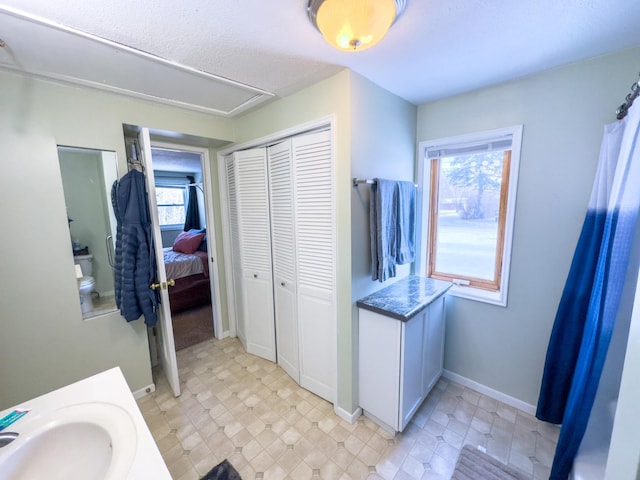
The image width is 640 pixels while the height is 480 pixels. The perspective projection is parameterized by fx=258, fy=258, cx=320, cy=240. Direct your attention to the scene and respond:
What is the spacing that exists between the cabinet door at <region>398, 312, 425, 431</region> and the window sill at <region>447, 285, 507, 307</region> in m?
0.57

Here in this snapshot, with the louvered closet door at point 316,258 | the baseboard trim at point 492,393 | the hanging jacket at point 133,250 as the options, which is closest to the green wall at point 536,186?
the baseboard trim at point 492,393

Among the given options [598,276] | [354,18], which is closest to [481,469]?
[598,276]

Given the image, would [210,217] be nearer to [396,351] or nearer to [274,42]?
[274,42]

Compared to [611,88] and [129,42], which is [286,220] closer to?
[129,42]

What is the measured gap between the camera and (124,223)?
180 centimetres

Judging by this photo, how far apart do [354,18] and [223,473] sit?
229 cm

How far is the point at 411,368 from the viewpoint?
1.66 m

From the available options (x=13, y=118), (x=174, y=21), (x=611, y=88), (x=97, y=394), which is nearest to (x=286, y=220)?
(x=174, y=21)

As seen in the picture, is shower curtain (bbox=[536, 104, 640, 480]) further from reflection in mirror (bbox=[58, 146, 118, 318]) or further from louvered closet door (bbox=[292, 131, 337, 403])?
reflection in mirror (bbox=[58, 146, 118, 318])

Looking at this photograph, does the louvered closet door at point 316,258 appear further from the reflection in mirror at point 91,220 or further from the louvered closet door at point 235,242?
the reflection in mirror at point 91,220

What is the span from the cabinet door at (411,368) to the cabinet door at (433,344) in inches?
3.4

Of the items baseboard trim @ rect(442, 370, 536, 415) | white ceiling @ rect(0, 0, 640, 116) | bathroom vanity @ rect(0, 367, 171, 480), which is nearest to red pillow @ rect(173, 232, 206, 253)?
white ceiling @ rect(0, 0, 640, 116)

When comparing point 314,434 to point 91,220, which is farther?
point 91,220

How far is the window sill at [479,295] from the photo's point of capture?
74.6 inches
